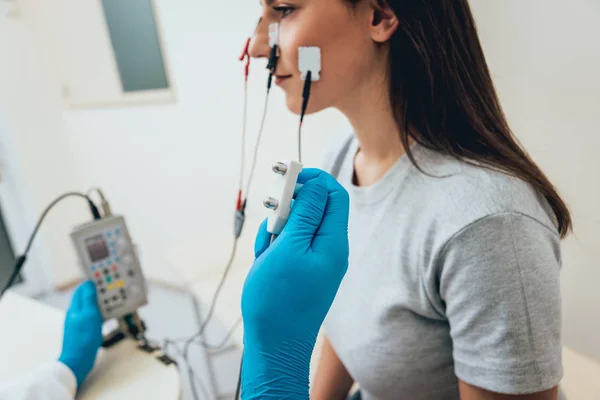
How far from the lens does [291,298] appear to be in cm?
50

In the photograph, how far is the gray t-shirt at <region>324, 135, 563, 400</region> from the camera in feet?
1.77

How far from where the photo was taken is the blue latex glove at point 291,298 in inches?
19.8

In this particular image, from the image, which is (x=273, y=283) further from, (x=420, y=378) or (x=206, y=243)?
(x=206, y=243)

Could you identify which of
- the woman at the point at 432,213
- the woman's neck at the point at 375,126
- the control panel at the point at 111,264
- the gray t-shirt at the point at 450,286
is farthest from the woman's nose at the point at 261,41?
the control panel at the point at 111,264

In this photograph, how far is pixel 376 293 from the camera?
2.28 feet

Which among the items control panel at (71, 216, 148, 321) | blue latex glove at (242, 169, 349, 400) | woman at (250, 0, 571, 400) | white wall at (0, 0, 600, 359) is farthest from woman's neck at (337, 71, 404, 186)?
control panel at (71, 216, 148, 321)

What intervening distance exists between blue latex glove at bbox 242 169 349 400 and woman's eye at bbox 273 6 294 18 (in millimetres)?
343

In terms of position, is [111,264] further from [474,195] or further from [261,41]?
[474,195]

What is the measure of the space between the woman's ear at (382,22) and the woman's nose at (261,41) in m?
0.20

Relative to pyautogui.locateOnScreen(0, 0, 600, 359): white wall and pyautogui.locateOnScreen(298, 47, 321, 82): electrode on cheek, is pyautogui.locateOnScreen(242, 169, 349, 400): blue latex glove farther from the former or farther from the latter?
pyautogui.locateOnScreen(0, 0, 600, 359): white wall

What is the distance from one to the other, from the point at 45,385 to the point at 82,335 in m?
0.11

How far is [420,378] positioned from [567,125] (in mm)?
657

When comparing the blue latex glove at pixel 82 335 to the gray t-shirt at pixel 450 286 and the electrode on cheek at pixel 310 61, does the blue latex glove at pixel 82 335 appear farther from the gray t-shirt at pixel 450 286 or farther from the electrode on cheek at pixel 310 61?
the electrode on cheek at pixel 310 61

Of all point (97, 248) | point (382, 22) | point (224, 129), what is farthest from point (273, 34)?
point (224, 129)
